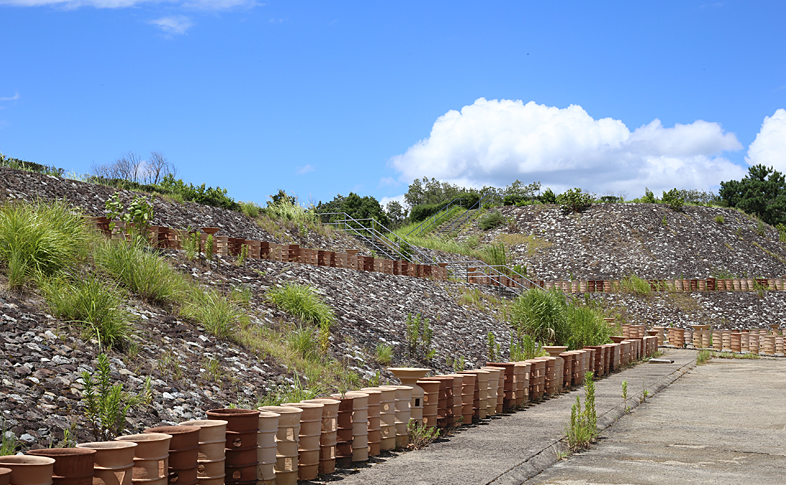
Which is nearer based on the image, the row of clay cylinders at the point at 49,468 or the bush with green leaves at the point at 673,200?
the row of clay cylinders at the point at 49,468

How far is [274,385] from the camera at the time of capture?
7.78 meters

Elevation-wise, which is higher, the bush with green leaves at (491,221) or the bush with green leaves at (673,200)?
the bush with green leaves at (673,200)

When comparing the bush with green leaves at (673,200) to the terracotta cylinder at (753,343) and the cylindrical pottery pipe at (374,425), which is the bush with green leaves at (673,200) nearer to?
the terracotta cylinder at (753,343)

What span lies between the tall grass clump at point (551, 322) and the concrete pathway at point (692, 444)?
3.86 m

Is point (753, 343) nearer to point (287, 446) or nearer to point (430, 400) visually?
point (430, 400)

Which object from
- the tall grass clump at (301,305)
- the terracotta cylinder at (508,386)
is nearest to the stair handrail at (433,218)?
the tall grass clump at (301,305)

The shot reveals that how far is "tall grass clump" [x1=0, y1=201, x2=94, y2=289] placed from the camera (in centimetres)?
769

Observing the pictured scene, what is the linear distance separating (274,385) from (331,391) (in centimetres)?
87

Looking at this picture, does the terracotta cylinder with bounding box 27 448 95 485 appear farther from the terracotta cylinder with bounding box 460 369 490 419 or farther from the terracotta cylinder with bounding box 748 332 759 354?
the terracotta cylinder with bounding box 748 332 759 354

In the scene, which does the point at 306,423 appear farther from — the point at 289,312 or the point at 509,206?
the point at 509,206

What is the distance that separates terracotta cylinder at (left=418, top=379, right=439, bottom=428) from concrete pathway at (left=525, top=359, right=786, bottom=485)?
157 centimetres

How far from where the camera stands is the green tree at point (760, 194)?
161ft

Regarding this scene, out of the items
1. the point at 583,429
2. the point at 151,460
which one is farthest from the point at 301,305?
the point at 151,460

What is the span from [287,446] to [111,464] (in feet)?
5.21
